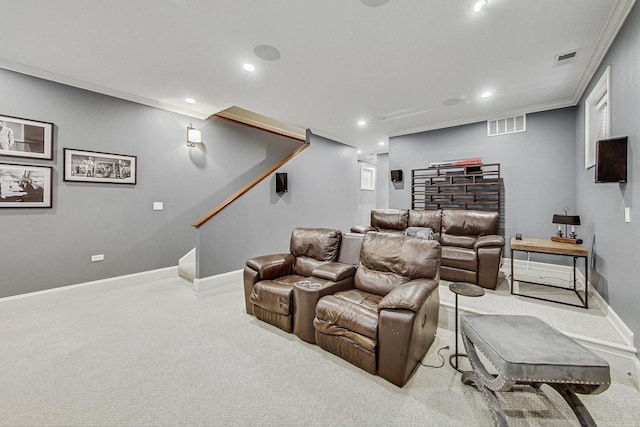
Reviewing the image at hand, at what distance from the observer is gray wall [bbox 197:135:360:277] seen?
3.92 m

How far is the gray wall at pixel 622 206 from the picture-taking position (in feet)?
6.50

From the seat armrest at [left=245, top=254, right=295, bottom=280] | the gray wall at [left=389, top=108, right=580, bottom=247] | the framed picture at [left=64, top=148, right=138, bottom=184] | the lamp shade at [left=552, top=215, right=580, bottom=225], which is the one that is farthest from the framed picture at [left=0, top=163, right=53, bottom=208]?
the lamp shade at [left=552, top=215, right=580, bottom=225]

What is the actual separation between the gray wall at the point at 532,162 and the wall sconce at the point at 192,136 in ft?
16.0

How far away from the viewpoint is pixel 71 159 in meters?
3.49

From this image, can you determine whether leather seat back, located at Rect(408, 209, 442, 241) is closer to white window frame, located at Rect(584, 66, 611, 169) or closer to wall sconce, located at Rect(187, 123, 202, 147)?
white window frame, located at Rect(584, 66, 611, 169)

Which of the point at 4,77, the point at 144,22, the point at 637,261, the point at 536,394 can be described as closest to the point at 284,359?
the point at 536,394

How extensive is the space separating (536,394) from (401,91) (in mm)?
3647

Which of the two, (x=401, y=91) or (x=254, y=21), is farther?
(x=401, y=91)

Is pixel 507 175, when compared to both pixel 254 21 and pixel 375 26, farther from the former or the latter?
pixel 254 21

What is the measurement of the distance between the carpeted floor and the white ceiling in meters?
2.96

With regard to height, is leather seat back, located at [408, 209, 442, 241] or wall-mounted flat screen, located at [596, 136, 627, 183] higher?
wall-mounted flat screen, located at [596, 136, 627, 183]

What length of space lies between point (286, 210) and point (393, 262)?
300 cm

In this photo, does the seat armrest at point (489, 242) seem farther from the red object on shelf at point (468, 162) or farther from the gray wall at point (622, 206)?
the red object on shelf at point (468, 162)

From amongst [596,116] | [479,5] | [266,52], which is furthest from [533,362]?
[596,116]
